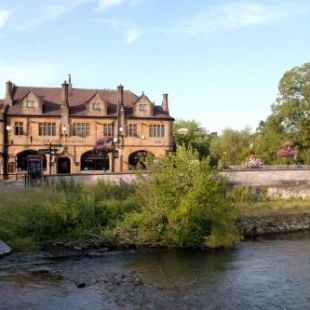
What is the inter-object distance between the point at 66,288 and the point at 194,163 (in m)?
11.5

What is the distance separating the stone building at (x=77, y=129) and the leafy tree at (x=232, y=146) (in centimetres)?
2252

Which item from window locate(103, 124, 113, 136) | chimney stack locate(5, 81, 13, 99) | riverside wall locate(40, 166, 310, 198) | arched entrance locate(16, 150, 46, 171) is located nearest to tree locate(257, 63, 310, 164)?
riverside wall locate(40, 166, 310, 198)

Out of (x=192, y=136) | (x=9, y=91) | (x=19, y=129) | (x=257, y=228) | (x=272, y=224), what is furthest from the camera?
(x=192, y=136)

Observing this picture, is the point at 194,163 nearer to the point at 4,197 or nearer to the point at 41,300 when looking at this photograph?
the point at 4,197

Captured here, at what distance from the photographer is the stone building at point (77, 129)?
5047cm

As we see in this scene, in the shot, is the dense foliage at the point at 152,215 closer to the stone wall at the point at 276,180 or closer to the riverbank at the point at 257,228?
the riverbank at the point at 257,228

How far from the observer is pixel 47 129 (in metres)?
51.2

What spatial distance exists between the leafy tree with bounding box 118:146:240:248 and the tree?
27324 mm

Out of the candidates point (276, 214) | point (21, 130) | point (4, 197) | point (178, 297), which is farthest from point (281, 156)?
point (178, 297)

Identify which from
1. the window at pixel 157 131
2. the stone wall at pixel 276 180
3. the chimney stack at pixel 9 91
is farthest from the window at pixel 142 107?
the stone wall at pixel 276 180

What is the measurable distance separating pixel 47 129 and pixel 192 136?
24.8 m

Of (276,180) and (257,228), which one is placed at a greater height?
(276,180)

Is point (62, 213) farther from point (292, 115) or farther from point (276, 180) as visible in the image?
point (292, 115)

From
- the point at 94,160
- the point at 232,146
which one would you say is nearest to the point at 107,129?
the point at 94,160
